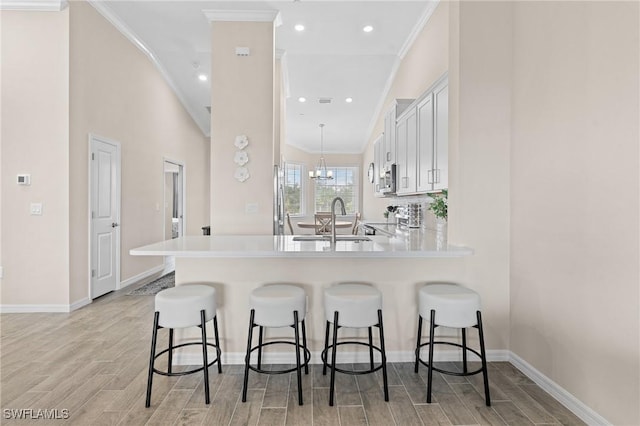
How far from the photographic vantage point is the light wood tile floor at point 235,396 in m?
1.93

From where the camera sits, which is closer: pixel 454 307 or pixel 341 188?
pixel 454 307

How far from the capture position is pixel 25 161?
146 inches

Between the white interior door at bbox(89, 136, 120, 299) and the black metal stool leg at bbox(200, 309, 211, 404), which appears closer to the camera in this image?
the black metal stool leg at bbox(200, 309, 211, 404)

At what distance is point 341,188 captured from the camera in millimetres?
10273

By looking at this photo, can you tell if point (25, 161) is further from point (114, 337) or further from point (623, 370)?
point (623, 370)

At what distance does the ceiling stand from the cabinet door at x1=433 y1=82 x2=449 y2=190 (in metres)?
1.54

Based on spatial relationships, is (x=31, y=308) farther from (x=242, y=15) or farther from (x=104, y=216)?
(x=242, y=15)

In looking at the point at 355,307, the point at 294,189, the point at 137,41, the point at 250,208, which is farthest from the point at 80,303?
the point at 294,189

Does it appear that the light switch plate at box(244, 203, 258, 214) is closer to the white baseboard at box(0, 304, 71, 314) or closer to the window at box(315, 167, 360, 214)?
the white baseboard at box(0, 304, 71, 314)

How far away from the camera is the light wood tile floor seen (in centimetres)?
193

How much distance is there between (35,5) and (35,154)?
1544mm

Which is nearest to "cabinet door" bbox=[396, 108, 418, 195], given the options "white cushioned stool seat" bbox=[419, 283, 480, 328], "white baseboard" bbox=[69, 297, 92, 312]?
"white cushioned stool seat" bbox=[419, 283, 480, 328]

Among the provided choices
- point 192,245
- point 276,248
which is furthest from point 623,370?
point 192,245

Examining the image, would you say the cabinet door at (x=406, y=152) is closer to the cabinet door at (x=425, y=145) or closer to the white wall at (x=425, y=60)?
the cabinet door at (x=425, y=145)
